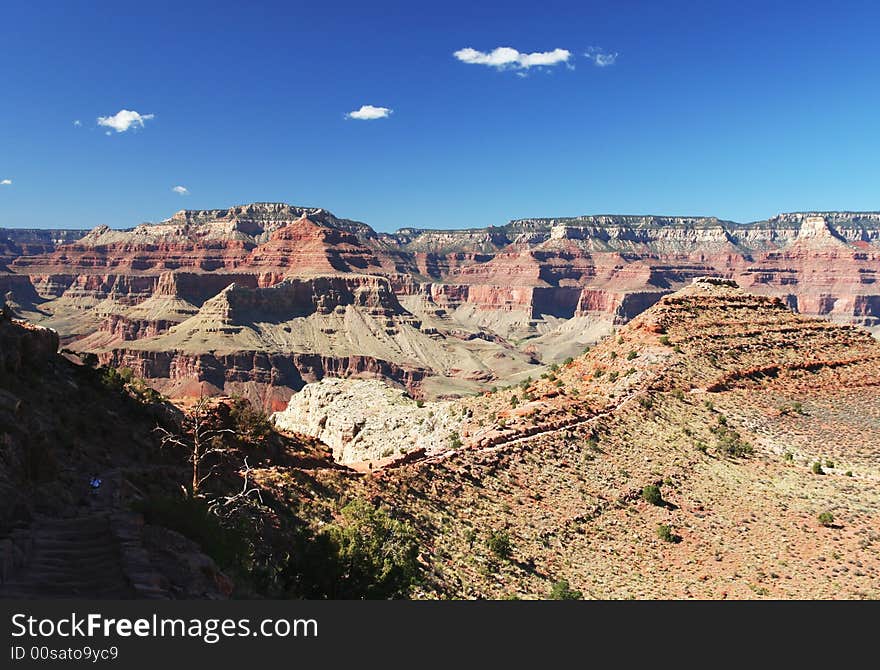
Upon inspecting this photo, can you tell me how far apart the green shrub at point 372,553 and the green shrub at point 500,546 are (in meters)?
3.06

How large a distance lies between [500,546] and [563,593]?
2966 millimetres

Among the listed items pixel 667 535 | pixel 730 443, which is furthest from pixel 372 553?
pixel 730 443

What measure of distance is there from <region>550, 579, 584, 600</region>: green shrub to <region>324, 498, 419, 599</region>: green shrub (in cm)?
477

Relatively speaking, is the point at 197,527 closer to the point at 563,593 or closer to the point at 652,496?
Answer: the point at 563,593

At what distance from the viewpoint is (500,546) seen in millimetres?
20812

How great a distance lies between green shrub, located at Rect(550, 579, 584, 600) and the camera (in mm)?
18469

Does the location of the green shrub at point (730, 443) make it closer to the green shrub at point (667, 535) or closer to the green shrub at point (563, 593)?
the green shrub at point (667, 535)

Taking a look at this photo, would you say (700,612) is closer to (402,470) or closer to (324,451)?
(402,470)

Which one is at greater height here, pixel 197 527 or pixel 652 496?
pixel 197 527

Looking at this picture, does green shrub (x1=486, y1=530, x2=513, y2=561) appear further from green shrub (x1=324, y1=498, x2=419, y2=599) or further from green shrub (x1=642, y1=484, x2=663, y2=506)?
green shrub (x1=642, y1=484, x2=663, y2=506)

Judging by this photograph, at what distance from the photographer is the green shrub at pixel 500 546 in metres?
20.7

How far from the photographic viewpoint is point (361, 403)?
154ft

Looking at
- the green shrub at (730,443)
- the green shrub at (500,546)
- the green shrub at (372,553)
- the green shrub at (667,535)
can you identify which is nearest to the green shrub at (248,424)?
the green shrub at (372,553)

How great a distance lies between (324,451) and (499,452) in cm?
993
